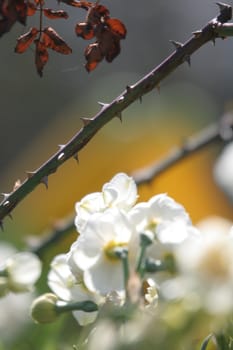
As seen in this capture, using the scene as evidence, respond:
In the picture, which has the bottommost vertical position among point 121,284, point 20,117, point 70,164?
point 20,117

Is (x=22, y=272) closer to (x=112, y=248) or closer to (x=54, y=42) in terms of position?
(x=112, y=248)

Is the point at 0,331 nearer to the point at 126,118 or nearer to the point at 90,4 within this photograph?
the point at 90,4

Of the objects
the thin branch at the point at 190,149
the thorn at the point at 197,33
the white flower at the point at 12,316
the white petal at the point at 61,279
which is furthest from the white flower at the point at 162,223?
the thin branch at the point at 190,149

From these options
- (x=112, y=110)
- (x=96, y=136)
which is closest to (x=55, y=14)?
(x=112, y=110)

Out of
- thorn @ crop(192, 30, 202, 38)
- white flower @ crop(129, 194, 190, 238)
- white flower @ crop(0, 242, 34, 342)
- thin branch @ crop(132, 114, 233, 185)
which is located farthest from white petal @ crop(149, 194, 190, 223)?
thin branch @ crop(132, 114, 233, 185)

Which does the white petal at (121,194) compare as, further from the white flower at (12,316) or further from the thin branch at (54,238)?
the thin branch at (54,238)

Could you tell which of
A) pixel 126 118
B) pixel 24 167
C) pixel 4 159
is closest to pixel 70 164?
pixel 24 167

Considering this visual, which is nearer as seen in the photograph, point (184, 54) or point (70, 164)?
point (184, 54)
